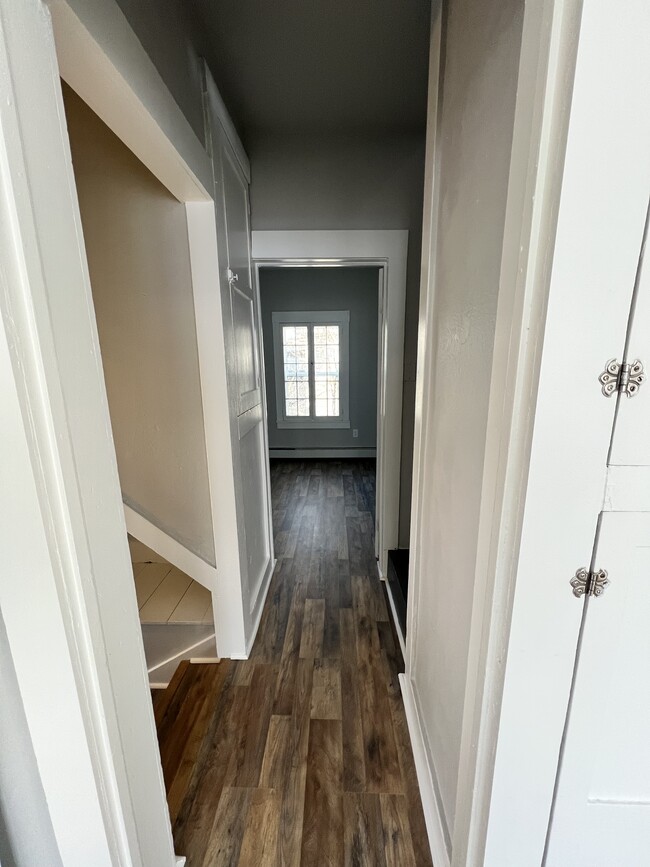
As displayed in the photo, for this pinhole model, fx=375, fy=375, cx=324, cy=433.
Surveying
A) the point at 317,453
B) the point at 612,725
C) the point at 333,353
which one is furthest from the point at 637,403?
the point at 317,453

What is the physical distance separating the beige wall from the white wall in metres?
0.99

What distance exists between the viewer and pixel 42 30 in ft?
1.81

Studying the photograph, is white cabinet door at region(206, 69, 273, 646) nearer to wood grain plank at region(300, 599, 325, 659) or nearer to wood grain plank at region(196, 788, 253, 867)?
wood grain plank at region(300, 599, 325, 659)

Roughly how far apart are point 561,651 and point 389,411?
1766 mm

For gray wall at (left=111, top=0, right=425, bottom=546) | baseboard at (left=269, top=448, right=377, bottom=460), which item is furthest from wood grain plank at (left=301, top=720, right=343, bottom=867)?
baseboard at (left=269, top=448, right=377, bottom=460)

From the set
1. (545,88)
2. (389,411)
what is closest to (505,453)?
(545,88)

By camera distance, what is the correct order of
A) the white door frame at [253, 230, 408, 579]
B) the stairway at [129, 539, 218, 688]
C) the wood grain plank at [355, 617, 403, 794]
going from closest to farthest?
the wood grain plank at [355, 617, 403, 794], the stairway at [129, 539, 218, 688], the white door frame at [253, 230, 408, 579]

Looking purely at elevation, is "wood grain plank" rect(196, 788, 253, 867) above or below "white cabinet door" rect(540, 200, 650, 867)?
below

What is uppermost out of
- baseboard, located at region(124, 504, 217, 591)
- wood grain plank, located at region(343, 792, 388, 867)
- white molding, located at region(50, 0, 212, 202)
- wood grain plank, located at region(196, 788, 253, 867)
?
white molding, located at region(50, 0, 212, 202)

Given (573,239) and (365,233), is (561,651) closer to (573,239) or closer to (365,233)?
(573,239)

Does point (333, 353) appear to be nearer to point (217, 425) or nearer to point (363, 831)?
point (217, 425)

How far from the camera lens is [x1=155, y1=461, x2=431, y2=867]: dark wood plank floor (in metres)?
1.13

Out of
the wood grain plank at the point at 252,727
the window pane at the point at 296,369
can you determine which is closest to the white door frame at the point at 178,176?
the wood grain plank at the point at 252,727

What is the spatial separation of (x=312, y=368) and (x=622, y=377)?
15.5ft
